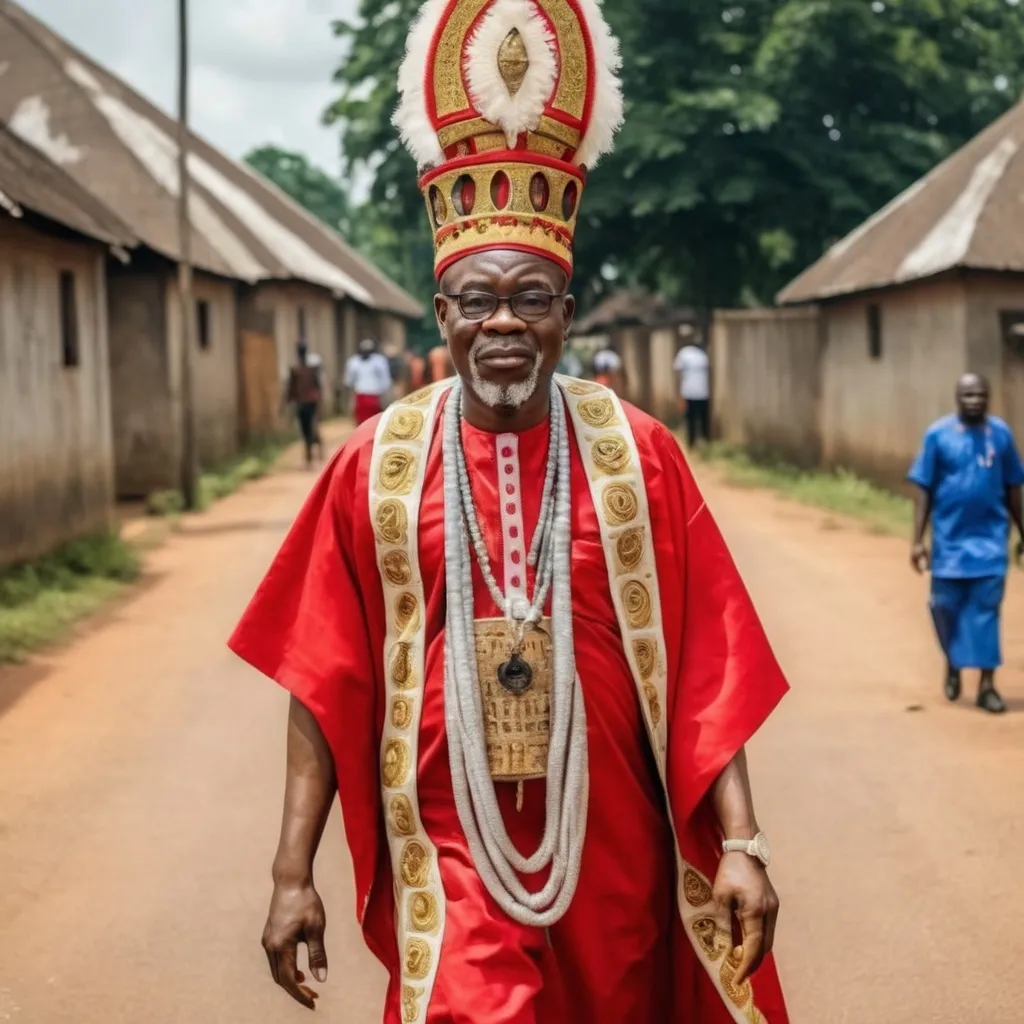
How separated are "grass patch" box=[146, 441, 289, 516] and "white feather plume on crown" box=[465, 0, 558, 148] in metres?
15.3

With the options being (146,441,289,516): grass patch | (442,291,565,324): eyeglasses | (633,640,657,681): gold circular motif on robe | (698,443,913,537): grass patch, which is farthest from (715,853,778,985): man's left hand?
(146,441,289,516): grass patch

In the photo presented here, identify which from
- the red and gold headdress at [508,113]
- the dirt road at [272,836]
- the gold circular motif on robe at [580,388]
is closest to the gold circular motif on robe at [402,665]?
the gold circular motif on robe at [580,388]

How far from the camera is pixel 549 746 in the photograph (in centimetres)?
312

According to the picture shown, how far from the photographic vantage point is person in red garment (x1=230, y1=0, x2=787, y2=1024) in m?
3.10

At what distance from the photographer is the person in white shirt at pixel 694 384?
23.9 meters

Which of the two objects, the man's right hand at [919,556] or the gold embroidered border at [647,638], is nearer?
the gold embroidered border at [647,638]

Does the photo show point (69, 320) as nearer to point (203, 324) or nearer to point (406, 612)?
point (203, 324)

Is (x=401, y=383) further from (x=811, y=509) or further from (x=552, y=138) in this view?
(x=552, y=138)

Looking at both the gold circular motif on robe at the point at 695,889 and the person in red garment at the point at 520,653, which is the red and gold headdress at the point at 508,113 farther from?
the gold circular motif on robe at the point at 695,889

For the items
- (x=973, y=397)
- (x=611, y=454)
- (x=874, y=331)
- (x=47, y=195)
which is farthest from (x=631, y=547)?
(x=874, y=331)

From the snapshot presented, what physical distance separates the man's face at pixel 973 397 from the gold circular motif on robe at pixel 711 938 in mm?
5680

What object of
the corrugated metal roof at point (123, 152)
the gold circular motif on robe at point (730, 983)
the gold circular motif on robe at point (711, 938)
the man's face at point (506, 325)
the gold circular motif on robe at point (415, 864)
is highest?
the corrugated metal roof at point (123, 152)

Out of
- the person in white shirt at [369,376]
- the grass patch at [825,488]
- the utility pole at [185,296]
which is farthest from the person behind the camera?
the person in white shirt at [369,376]

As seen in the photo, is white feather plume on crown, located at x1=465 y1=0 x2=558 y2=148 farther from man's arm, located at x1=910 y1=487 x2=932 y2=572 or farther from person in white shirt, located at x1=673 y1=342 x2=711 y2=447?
person in white shirt, located at x1=673 y1=342 x2=711 y2=447
